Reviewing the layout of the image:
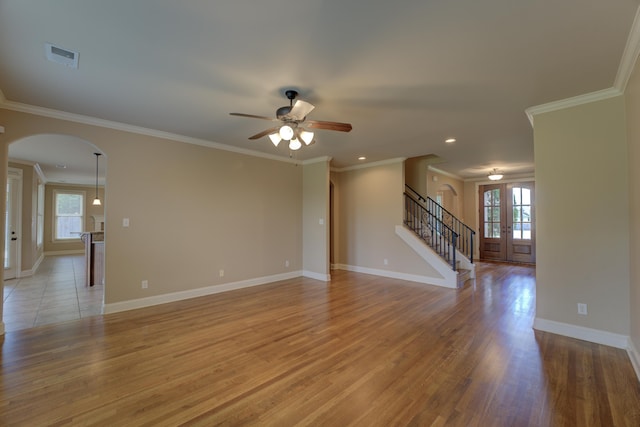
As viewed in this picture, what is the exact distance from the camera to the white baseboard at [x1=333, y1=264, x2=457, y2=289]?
555cm

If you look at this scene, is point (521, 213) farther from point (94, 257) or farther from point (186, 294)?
point (94, 257)

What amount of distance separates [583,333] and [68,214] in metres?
14.2

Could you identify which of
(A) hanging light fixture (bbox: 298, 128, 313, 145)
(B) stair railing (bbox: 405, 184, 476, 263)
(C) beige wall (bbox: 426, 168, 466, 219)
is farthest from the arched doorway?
(C) beige wall (bbox: 426, 168, 466, 219)

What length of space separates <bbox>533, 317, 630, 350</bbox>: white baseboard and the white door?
31.5 ft

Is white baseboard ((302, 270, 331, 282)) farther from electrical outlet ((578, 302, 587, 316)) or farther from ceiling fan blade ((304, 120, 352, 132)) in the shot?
electrical outlet ((578, 302, 587, 316))

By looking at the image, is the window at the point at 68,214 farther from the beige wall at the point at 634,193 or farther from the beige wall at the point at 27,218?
the beige wall at the point at 634,193

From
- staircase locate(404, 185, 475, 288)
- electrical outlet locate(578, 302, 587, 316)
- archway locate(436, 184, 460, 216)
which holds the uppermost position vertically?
archway locate(436, 184, 460, 216)

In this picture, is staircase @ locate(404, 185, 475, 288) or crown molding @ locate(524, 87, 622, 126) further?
staircase @ locate(404, 185, 475, 288)

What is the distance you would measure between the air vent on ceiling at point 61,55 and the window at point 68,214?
10434mm

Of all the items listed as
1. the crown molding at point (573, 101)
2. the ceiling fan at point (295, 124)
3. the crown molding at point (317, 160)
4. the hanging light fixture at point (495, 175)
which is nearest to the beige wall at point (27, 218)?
the crown molding at point (317, 160)

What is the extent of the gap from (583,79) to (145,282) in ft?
19.3

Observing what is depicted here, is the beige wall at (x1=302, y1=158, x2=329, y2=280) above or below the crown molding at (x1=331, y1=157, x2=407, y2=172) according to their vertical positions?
below

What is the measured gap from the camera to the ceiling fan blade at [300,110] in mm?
2631

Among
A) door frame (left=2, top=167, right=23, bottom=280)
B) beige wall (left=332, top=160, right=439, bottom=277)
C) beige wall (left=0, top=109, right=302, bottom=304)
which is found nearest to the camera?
beige wall (left=0, top=109, right=302, bottom=304)
